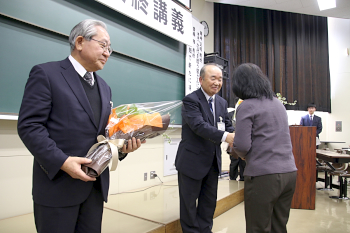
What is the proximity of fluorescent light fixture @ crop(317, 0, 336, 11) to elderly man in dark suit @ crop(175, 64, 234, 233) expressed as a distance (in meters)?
4.95

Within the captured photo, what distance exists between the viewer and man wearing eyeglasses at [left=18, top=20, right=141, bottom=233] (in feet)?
2.85

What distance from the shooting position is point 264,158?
127 cm

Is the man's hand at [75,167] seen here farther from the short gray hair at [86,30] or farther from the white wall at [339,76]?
the white wall at [339,76]

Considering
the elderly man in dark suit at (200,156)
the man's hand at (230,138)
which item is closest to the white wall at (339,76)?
the elderly man in dark suit at (200,156)

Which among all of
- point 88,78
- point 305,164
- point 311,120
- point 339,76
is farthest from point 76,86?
point 339,76

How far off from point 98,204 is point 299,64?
698 centimetres

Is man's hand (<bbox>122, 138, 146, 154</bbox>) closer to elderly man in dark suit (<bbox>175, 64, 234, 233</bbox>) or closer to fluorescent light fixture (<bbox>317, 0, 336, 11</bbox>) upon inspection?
elderly man in dark suit (<bbox>175, 64, 234, 233</bbox>)

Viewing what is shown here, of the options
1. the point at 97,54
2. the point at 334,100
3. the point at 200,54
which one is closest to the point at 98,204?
the point at 97,54

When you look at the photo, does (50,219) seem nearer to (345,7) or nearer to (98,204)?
(98,204)

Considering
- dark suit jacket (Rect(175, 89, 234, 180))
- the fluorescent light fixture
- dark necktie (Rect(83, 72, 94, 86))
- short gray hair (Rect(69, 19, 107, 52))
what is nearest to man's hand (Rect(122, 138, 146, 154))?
dark necktie (Rect(83, 72, 94, 86))

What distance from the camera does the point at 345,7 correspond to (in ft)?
17.9

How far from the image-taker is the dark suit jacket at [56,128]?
86cm

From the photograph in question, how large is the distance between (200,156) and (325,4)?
550cm

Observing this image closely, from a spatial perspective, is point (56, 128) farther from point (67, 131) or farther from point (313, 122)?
point (313, 122)
